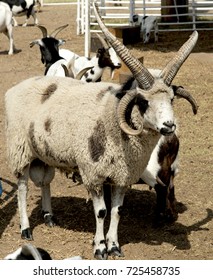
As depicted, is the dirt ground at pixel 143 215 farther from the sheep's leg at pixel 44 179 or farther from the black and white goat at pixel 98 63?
the black and white goat at pixel 98 63

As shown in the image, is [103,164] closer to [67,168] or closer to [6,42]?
[67,168]

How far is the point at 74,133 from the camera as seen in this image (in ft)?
23.2

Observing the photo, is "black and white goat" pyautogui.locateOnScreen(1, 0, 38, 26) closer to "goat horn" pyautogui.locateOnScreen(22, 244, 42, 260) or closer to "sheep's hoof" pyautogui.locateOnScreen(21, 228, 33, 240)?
"sheep's hoof" pyautogui.locateOnScreen(21, 228, 33, 240)

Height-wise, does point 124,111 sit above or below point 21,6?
above

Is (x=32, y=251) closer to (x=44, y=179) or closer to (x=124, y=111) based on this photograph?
(x=124, y=111)

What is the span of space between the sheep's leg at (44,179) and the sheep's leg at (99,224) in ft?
2.95

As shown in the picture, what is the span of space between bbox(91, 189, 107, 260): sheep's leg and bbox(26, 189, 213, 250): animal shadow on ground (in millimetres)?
→ 411

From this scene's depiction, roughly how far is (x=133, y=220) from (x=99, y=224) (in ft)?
3.55

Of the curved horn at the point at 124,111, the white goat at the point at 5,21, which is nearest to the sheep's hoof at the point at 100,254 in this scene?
the curved horn at the point at 124,111

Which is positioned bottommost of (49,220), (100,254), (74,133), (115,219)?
(49,220)

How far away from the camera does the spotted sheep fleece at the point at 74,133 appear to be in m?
6.92

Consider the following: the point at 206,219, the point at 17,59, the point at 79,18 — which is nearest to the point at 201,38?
the point at 79,18

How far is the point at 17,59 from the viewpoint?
1809 cm

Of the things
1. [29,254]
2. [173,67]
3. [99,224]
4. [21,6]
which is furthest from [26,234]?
[21,6]
